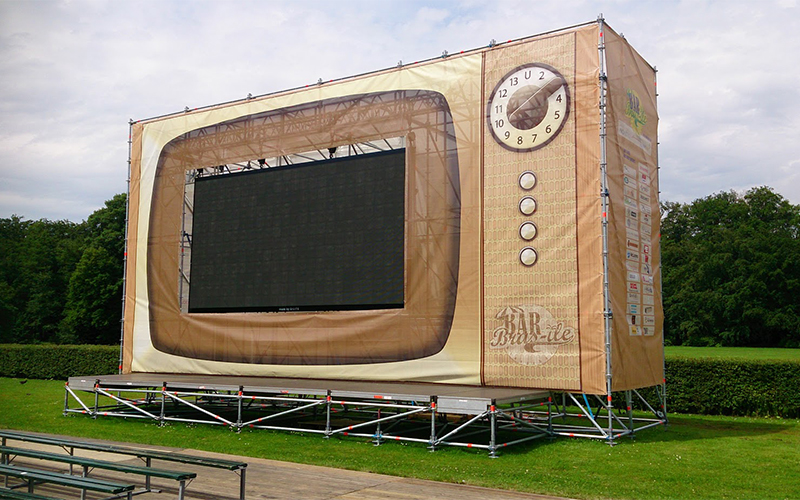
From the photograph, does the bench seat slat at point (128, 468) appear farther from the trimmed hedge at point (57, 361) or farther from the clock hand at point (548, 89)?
the trimmed hedge at point (57, 361)

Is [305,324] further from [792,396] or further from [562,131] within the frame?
[792,396]

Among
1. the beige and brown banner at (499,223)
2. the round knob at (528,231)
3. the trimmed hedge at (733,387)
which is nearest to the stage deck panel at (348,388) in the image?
the beige and brown banner at (499,223)

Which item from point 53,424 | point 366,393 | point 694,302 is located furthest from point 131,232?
point 694,302

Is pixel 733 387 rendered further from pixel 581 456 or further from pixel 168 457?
pixel 168 457

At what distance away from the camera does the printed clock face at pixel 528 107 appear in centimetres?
1107

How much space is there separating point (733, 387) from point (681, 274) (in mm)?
41709

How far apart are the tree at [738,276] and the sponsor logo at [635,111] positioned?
1589 inches

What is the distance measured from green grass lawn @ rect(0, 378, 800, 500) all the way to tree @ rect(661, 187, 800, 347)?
127 ft

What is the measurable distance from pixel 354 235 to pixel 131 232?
6.43 meters

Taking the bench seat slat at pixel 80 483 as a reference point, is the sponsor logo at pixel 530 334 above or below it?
above

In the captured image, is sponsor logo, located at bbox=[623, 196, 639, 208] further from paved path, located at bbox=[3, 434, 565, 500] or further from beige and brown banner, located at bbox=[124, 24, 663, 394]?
paved path, located at bbox=[3, 434, 565, 500]

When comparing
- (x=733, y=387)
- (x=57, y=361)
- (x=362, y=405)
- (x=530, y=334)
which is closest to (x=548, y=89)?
(x=530, y=334)

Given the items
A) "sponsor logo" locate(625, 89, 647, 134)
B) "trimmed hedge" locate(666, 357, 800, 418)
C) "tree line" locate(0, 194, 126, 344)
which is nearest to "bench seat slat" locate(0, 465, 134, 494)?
"sponsor logo" locate(625, 89, 647, 134)

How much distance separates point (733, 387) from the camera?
1402cm
